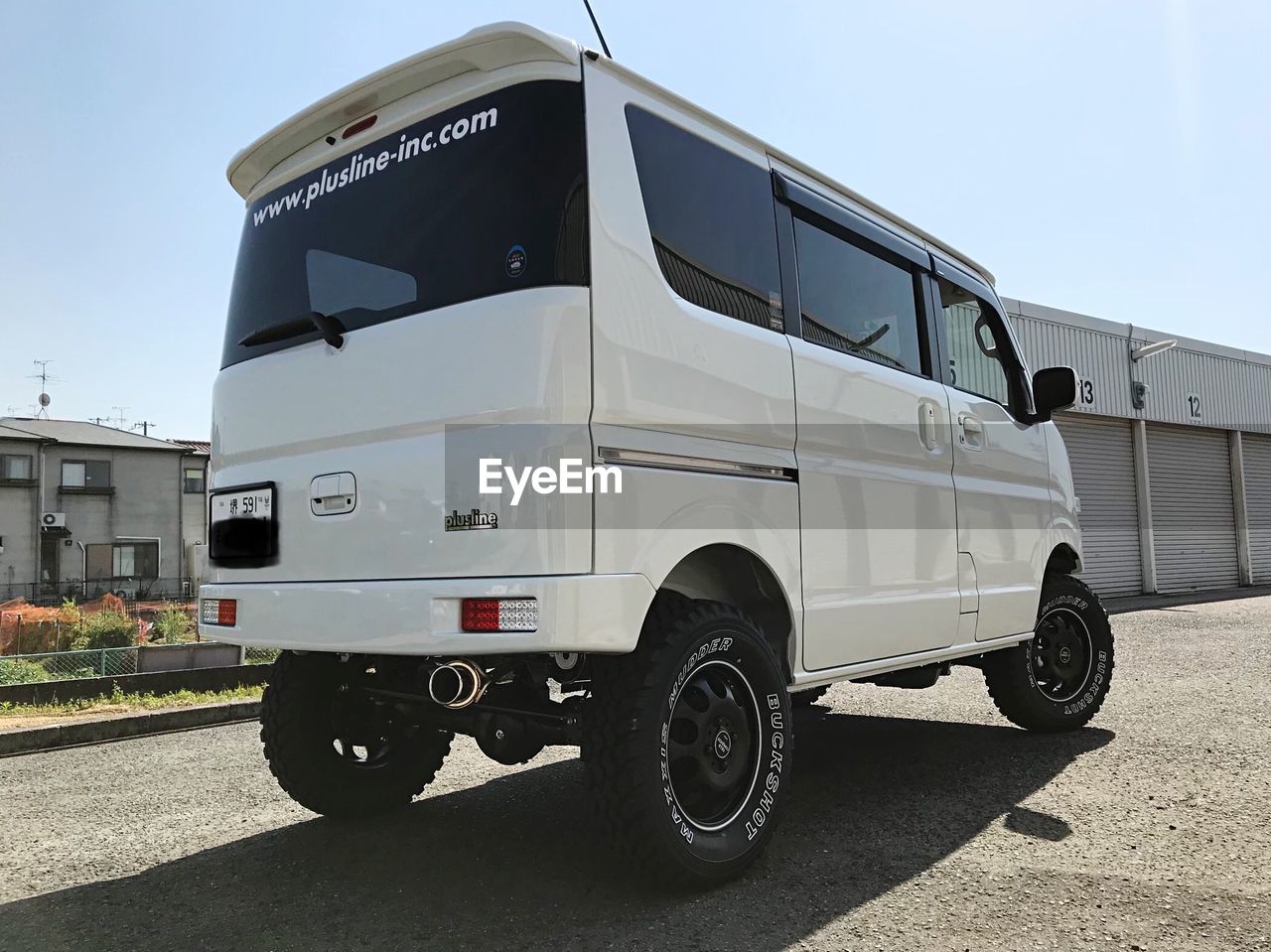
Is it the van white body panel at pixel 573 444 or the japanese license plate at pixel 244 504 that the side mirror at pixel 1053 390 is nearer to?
the van white body panel at pixel 573 444

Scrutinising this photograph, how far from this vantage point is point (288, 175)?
12.2 ft

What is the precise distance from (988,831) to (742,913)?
4.25 ft

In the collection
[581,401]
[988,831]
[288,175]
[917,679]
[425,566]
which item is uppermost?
[288,175]

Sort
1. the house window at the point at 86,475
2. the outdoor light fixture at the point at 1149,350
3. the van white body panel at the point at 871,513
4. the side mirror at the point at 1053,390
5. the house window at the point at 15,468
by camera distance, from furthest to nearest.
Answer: the house window at the point at 86,475 → the house window at the point at 15,468 → the outdoor light fixture at the point at 1149,350 → the side mirror at the point at 1053,390 → the van white body panel at the point at 871,513

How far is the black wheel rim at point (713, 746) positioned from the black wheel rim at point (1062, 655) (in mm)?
2988

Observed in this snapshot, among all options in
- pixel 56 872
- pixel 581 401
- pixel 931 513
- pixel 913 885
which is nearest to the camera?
pixel 581 401

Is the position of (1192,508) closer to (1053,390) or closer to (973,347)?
(1053,390)

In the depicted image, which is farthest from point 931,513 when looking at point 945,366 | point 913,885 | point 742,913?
point 742,913

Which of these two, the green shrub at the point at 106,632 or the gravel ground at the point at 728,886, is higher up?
the gravel ground at the point at 728,886

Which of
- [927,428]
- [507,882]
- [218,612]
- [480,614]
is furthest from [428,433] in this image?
[927,428]

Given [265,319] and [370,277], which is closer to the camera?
[370,277]

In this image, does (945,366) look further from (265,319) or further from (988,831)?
(265,319)

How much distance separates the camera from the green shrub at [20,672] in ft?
38.6

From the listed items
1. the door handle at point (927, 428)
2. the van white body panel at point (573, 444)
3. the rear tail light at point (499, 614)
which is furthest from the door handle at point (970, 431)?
the rear tail light at point (499, 614)
